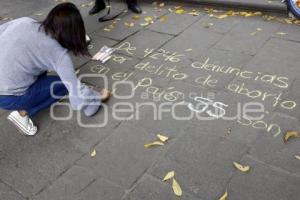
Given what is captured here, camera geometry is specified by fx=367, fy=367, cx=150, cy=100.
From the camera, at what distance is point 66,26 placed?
317 centimetres

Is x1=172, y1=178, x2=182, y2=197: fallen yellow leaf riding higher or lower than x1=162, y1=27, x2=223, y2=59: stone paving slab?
lower

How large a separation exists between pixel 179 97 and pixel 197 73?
483 mm

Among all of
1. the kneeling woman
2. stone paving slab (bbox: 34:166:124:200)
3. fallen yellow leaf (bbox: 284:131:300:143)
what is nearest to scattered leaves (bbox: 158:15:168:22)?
the kneeling woman

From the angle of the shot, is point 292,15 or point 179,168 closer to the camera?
point 179,168

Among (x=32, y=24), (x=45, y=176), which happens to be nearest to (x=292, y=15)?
(x=32, y=24)

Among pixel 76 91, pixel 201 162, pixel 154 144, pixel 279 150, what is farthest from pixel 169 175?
pixel 76 91

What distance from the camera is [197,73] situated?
4.12m

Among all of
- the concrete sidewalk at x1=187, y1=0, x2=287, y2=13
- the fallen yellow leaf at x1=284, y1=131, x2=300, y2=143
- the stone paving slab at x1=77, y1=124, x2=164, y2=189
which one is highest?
the concrete sidewalk at x1=187, y1=0, x2=287, y2=13

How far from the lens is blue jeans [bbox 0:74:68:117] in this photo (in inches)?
138

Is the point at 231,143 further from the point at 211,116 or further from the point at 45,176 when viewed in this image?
the point at 45,176

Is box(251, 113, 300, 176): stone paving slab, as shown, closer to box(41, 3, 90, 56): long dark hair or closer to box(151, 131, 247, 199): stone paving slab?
box(151, 131, 247, 199): stone paving slab

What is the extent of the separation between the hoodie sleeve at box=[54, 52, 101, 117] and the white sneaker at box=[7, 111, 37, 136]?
0.44 meters

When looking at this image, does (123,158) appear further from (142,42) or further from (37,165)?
(142,42)

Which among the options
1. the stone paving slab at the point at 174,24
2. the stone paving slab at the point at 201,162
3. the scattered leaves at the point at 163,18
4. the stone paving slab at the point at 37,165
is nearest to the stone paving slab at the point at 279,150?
the stone paving slab at the point at 201,162
